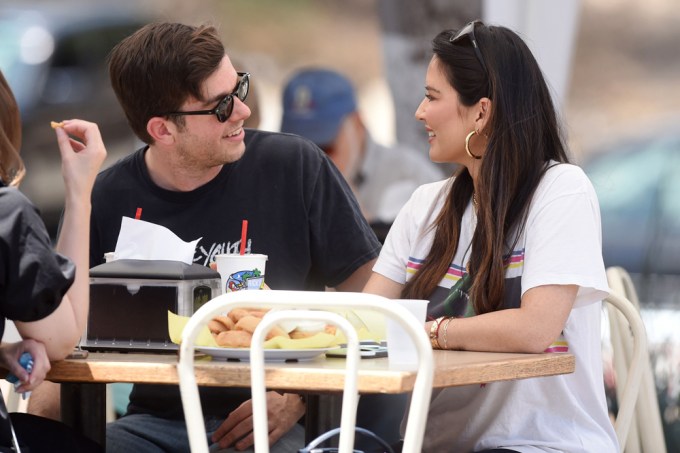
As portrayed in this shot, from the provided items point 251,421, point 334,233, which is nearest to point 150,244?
point 251,421

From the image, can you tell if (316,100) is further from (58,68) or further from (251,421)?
(251,421)

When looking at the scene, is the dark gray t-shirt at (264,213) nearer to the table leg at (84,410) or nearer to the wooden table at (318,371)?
the table leg at (84,410)

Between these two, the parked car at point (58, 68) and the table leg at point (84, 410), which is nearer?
the table leg at point (84, 410)

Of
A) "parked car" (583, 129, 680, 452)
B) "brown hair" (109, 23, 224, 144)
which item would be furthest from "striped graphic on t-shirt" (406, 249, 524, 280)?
"parked car" (583, 129, 680, 452)

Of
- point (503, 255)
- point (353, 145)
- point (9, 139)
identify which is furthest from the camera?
point (353, 145)

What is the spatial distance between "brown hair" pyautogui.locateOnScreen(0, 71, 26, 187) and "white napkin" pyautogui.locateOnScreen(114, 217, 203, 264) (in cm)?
34

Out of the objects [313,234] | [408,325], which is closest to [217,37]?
[313,234]

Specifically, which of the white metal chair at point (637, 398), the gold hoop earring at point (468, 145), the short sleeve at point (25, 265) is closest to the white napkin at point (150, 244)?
the short sleeve at point (25, 265)

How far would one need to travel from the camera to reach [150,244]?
2.23 m

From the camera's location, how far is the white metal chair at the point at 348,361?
161 cm

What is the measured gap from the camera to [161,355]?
202 cm

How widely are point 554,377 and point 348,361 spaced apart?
0.75 m

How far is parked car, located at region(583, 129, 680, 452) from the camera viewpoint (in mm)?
3953

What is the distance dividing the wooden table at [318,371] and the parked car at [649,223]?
1.96 metres
